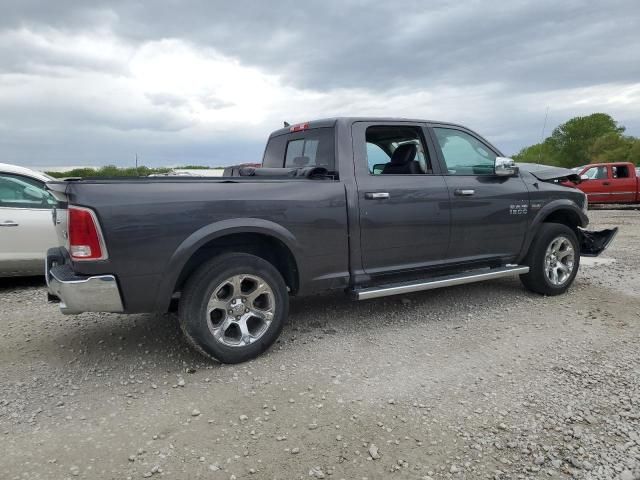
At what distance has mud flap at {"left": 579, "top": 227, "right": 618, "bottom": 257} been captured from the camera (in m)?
5.68

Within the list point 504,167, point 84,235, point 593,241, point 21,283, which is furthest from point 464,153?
point 21,283

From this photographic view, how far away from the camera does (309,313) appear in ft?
15.4

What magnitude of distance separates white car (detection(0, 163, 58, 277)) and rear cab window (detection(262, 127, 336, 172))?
8.47 ft

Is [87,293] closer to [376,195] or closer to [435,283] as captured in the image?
[376,195]

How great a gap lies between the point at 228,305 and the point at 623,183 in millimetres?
16077

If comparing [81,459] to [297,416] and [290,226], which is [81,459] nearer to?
[297,416]

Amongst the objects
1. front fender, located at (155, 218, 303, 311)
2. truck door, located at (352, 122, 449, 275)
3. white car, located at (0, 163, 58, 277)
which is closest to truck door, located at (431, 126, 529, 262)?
truck door, located at (352, 122, 449, 275)

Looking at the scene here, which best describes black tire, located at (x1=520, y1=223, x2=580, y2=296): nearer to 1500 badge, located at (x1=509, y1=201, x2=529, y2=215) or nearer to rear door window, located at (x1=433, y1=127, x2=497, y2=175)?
1500 badge, located at (x1=509, y1=201, x2=529, y2=215)

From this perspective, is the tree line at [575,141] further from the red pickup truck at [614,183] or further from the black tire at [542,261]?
the black tire at [542,261]

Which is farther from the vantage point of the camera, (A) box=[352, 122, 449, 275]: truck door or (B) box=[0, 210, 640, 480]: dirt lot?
(A) box=[352, 122, 449, 275]: truck door

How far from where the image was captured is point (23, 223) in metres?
5.46

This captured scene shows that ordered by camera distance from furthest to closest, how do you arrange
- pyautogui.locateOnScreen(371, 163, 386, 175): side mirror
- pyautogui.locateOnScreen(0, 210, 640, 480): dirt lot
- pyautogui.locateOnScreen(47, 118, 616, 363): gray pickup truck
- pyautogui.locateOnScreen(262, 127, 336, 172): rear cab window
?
pyautogui.locateOnScreen(371, 163, 386, 175): side mirror
pyautogui.locateOnScreen(262, 127, 336, 172): rear cab window
pyautogui.locateOnScreen(47, 118, 616, 363): gray pickup truck
pyautogui.locateOnScreen(0, 210, 640, 480): dirt lot

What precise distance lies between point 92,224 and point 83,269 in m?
0.31

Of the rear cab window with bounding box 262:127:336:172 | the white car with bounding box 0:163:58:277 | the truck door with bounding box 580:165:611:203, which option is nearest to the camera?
the rear cab window with bounding box 262:127:336:172
